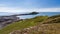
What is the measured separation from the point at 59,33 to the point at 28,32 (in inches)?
63.7

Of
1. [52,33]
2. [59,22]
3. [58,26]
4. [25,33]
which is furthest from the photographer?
[59,22]

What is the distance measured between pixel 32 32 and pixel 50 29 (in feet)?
3.32

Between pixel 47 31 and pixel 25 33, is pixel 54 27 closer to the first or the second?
pixel 47 31

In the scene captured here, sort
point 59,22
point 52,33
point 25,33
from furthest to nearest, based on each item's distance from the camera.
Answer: point 59,22 → point 25,33 → point 52,33

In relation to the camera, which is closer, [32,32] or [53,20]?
[32,32]

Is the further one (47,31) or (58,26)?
(58,26)

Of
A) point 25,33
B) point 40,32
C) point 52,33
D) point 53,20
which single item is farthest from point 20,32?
point 53,20

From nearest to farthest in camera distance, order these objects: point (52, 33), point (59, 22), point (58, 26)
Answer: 1. point (52, 33)
2. point (58, 26)
3. point (59, 22)

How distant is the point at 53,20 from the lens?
34.0 feet

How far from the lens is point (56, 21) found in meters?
10.3

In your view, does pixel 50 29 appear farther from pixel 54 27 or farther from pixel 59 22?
pixel 59 22

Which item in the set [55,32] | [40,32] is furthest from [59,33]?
[40,32]

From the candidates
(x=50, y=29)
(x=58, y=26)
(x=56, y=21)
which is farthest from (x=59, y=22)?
(x=50, y=29)

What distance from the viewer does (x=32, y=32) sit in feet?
27.4
